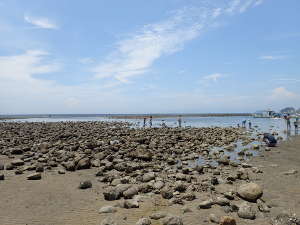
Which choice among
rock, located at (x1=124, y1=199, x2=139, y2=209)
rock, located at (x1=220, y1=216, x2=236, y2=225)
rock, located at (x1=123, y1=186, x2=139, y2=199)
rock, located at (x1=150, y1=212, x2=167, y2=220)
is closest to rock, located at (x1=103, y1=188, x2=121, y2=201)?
rock, located at (x1=123, y1=186, x2=139, y2=199)

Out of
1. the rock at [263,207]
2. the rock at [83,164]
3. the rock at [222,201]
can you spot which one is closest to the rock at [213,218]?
the rock at [222,201]

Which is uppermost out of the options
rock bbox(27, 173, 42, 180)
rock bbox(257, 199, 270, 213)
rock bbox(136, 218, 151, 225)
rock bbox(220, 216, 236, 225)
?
rock bbox(220, 216, 236, 225)

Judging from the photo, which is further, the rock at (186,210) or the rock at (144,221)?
the rock at (186,210)

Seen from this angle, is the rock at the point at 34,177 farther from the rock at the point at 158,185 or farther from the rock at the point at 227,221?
the rock at the point at 227,221

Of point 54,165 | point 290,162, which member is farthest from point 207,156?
point 54,165

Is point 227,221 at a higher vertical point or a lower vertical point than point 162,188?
higher

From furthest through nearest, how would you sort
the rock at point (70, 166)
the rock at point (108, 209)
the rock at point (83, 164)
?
the rock at point (83, 164) < the rock at point (70, 166) < the rock at point (108, 209)

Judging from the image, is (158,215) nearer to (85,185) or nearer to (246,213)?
(246,213)

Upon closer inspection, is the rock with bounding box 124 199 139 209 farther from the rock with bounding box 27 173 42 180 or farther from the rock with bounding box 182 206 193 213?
the rock with bounding box 27 173 42 180

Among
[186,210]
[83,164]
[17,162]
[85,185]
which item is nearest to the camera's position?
[186,210]

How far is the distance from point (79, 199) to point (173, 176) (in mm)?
4164

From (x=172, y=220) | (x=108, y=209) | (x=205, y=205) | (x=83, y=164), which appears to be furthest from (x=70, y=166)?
(x=172, y=220)

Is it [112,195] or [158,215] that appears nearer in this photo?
[158,215]

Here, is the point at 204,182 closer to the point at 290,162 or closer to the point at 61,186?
the point at 61,186
